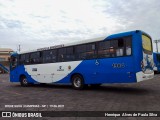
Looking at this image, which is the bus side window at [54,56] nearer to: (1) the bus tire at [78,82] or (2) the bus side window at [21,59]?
(1) the bus tire at [78,82]

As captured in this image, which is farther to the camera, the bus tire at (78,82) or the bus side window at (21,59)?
the bus side window at (21,59)

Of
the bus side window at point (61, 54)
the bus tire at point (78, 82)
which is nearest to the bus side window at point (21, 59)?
the bus side window at point (61, 54)

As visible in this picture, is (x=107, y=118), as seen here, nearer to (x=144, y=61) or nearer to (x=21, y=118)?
(x=21, y=118)

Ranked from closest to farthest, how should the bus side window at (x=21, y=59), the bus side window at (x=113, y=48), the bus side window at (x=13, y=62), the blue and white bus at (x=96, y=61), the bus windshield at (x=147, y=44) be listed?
1. the blue and white bus at (x=96, y=61)
2. the bus windshield at (x=147, y=44)
3. the bus side window at (x=113, y=48)
4. the bus side window at (x=21, y=59)
5. the bus side window at (x=13, y=62)

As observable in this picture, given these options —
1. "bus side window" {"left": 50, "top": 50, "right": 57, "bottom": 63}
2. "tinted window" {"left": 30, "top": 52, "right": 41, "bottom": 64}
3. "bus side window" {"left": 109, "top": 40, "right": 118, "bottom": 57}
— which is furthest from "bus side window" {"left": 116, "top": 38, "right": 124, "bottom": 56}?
"tinted window" {"left": 30, "top": 52, "right": 41, "bottom": 64}

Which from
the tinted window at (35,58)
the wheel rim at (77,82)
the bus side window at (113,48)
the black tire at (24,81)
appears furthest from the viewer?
the black tire at (24,81)

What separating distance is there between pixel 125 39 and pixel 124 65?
1.35 meters

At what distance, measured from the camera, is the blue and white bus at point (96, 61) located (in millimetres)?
11547

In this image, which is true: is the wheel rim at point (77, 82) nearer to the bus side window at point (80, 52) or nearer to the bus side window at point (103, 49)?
the bus side window at point (80, 52)

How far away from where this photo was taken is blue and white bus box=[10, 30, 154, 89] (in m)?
11.5

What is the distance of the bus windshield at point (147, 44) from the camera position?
479 inches

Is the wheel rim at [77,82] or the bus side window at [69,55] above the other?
the bus side window at [69,55]

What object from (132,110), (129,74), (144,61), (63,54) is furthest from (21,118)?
(63,54)

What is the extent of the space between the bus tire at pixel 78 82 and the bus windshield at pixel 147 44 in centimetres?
428
